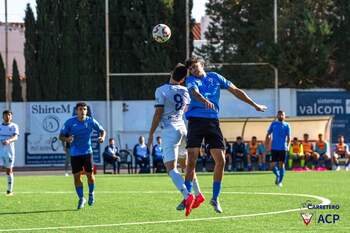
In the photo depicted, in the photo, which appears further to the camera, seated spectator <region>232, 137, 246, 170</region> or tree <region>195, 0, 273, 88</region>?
tree <region>195, 0, 273, 88</region>

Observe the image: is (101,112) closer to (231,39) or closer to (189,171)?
(231,39)

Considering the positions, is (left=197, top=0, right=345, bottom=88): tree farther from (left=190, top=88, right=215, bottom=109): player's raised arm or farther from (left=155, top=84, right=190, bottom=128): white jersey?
(left=190, top=88, right=215, bottom=109): player's raised arm

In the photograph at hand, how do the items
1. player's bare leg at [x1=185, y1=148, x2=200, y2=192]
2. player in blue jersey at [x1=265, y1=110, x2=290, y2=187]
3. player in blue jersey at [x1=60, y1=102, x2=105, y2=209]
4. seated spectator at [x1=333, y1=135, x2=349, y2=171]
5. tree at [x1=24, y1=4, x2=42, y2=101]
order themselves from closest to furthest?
player's bare leg at [x1=185, y1=148, x2=200, y2=192]
player in blue jersey at [x1=60, y1=102, x2=105, y2=209]
player in blue jersey at [x1=265, y1=110, x2=290, y2=187]
seated spectator at [x1=333, y1=135, x2=349, y2=171]
tree at [x1=24, y1=4, x2=42, y2=101]

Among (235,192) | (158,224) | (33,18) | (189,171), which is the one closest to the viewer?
(158,224)

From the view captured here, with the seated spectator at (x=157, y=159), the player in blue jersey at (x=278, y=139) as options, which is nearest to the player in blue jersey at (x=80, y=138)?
the player in blue jersey at (x=278, y=139)

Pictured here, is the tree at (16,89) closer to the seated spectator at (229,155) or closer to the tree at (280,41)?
the tree at (280,41)

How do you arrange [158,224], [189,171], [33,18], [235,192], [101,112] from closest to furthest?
[158,224] < [189,171] < [235,192] < [101,112] < [33,18]

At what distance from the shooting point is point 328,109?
1738 inches

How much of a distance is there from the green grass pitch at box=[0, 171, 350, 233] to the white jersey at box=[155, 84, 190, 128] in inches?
59.6

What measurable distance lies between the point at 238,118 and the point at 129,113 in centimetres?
578

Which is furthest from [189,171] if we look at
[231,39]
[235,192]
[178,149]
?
[231,39]

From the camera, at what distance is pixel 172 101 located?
14484 mm

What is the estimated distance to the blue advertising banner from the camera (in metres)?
43.8

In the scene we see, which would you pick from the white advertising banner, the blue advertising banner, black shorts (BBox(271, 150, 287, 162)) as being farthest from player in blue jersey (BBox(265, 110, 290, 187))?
the white advertising banner
